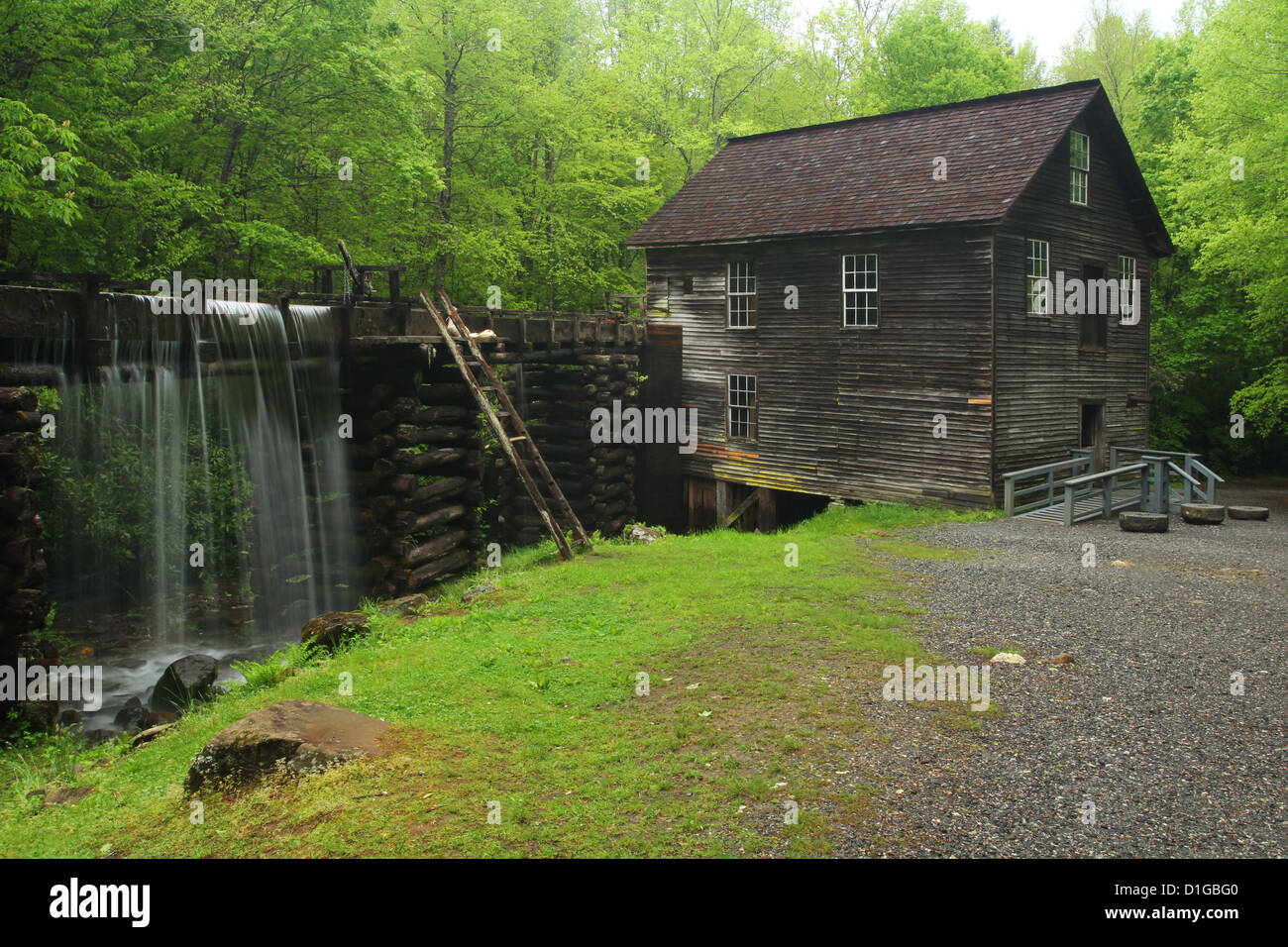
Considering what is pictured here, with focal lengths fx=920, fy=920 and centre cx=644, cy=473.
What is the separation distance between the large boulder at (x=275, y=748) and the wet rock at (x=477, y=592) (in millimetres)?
5633

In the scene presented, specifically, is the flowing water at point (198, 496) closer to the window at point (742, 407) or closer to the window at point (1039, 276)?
the window at point (742, 407)

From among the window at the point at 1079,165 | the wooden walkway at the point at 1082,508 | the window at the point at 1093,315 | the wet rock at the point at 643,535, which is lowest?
the wet rock at the point at 643,535

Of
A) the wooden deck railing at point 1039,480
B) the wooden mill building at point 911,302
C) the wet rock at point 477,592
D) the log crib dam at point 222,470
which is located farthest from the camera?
the wooden mill building at point 911,302

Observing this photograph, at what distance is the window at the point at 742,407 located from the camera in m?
25.0

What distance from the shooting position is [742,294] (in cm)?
2494

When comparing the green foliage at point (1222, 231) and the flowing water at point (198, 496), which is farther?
the green foliage at point (1222, 231)

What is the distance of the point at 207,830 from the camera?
646cm

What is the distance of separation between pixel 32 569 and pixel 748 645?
7.90 metres

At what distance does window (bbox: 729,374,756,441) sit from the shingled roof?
150 inches

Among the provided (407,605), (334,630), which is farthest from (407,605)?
(334,630)

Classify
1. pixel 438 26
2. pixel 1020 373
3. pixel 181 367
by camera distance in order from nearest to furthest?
pixel 181 367 < pixel 1020 373 < pixel 438 26

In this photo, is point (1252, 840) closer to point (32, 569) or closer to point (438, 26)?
point (32, 569)

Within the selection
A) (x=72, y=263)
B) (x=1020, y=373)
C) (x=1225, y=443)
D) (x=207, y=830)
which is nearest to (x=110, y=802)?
(x=207, y=830)

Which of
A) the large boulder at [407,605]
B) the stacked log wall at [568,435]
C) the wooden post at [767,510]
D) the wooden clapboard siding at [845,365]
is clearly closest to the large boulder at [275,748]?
the large boulder at [407,605]
